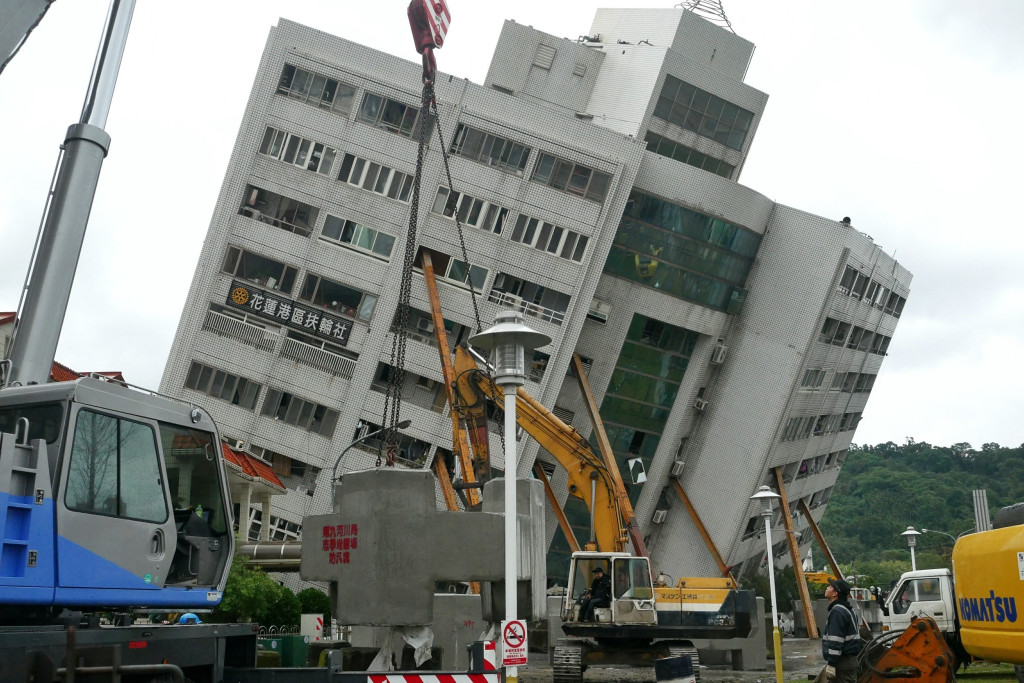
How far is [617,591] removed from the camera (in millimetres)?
21359

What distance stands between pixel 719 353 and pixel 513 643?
3702 cm

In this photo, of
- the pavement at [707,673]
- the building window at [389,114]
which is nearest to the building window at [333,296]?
the building window at [389,114]

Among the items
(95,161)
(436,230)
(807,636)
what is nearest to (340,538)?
(95,161)

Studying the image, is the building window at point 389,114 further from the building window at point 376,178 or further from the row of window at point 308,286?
the row of window at point 308,286

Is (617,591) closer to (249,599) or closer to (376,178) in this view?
(249,599)

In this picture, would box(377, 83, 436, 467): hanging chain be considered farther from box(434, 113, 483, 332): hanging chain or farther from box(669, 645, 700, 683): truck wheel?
box(669, 645, 700, 683): truck wheel

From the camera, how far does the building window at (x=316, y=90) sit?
42.2 m

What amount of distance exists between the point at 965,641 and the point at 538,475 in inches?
1251

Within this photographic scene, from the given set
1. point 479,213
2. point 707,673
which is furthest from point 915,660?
point 479,213

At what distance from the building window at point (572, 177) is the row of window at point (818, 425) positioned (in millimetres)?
14643

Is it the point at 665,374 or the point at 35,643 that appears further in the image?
the point at 665,374

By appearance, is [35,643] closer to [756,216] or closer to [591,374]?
[591,374]

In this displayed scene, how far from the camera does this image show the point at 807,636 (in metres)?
49.5

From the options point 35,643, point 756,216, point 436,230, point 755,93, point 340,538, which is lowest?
point 35,643
